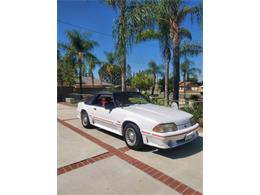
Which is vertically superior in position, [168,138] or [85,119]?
[85,119]

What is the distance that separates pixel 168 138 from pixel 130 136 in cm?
87

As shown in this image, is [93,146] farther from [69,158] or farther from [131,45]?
[131,45]

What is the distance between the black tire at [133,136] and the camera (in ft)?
11.7

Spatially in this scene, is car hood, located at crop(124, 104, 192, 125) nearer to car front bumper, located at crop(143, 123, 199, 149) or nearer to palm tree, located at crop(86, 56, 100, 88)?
car front bumper, located at crop(143, 123, 199, 149)

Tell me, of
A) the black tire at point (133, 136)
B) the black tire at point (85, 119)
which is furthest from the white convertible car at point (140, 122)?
the black tire at point (85, 119)

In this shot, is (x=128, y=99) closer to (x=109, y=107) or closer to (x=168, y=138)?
(x=109, y=107)

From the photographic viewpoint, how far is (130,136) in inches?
149

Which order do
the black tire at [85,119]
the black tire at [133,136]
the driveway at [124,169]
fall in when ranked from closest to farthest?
the driveway at [124,169] → the black tire at [133,136] → the black tire at [85,119]

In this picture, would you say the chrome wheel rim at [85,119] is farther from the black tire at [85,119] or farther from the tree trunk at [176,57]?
the tree trunk at [176,57]

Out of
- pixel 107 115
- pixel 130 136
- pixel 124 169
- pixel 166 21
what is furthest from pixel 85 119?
pixel 166 21

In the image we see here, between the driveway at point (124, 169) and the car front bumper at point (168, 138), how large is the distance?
0.81 feet

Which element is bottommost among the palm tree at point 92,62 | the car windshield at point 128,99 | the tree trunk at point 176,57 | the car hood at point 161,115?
the car hood at point 161,115
